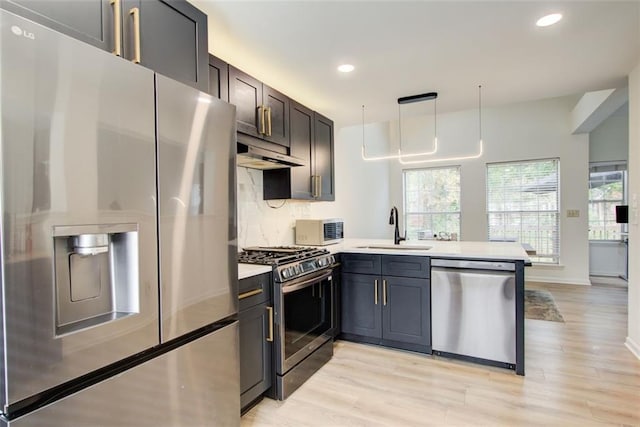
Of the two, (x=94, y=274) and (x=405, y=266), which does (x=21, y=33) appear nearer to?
(x=94, y=274)

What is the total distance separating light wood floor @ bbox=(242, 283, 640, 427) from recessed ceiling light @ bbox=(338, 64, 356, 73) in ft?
8.05

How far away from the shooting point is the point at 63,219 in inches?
41.3

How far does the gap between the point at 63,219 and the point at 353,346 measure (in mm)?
2716

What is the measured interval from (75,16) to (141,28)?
0.27 m

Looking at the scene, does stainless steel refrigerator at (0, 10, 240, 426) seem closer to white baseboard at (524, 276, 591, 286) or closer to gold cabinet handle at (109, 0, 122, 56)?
gold cabinet handle at (109, 0, 122, 56)

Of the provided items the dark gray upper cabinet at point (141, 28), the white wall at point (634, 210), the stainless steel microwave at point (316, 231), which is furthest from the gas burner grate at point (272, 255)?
the white wall at point (634, 210)

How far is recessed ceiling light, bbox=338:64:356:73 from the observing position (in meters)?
2.76

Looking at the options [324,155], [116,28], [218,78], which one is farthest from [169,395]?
[324,155]

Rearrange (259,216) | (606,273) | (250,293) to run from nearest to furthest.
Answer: (250,293)
(259,216)
(606,273)

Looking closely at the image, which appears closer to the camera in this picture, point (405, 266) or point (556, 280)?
point (405, 266)

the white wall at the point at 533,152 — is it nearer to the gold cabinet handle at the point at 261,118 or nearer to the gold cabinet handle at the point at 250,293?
the gold cabinet handle at the point at 261,118

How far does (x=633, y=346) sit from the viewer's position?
9.79 feet

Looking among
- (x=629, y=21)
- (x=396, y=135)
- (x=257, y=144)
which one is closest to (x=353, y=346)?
(x=257, y=144)

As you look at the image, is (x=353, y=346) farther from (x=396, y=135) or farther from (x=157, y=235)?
(x=396, y=135)
